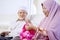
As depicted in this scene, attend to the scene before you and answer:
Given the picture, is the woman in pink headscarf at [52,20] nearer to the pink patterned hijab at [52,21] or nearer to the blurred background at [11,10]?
the pink patterned hijab at [52,21]

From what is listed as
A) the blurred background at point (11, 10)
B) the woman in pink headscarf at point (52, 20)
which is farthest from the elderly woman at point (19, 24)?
the woman in pink headscarf at point (52, 20)

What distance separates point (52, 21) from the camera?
1650 mm

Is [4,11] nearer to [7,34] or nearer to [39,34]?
[7,34]

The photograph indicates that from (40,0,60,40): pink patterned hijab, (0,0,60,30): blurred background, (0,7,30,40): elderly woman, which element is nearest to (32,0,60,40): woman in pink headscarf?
(40,0,60,40): pink patterned hijab

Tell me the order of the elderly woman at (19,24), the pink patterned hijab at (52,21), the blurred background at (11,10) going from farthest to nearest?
the blurred background at (11,10)
the elderly woman at (19,24)
the pink patterned hijab at (52,21)

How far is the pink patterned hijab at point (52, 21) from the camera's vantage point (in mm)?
1584

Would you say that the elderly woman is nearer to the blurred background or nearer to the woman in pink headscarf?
the blurred background

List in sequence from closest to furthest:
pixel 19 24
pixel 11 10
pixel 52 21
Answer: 1. pixel 52 21
2. pixel 19 24
3. pixel 11 10

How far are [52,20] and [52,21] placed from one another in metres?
0.02

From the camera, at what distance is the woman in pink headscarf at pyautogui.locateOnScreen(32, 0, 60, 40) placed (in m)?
1.58

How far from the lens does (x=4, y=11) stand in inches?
106

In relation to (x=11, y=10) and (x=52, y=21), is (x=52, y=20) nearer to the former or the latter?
(x=52, y=21)

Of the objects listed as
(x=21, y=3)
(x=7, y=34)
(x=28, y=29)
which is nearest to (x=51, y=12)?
(x=28, y=29)

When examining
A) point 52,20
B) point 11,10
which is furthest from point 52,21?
point 11,10
